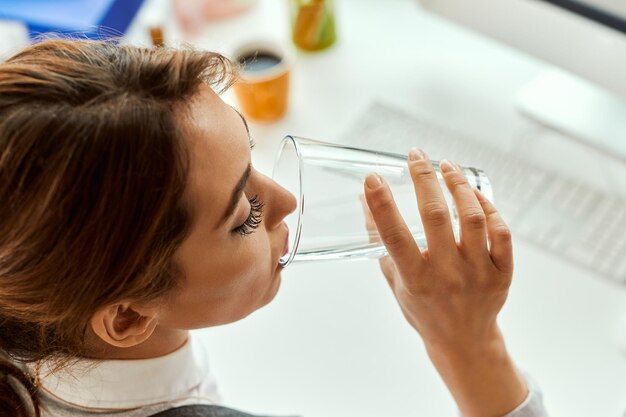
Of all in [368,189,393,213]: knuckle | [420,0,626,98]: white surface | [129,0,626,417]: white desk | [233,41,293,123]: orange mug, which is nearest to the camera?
[368,189,393,213]: knuckle

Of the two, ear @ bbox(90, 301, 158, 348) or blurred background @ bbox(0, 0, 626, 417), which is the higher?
ear @ bbox(90, 301, 158, 348)

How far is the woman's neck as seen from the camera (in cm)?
65

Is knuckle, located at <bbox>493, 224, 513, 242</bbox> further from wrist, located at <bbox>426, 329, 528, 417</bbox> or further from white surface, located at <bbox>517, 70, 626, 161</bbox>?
white surface, located at <bbox>517, 70, 626, 161</bbox>

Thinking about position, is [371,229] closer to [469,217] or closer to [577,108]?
[469,217]

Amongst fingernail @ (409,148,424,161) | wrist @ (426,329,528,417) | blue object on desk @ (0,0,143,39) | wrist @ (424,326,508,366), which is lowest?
wrist @ (426,329,528,417)

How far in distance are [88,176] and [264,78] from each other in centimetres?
60

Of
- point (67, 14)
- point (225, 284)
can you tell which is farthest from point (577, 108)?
point (67, 14)

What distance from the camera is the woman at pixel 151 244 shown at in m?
0.50

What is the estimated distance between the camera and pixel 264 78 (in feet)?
3.48

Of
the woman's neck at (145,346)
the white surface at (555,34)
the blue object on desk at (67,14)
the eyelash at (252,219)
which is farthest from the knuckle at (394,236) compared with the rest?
the blue object on desk at (67,14)

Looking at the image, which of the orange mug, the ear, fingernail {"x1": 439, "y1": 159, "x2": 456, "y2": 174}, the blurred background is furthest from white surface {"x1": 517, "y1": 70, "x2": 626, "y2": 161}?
the ear

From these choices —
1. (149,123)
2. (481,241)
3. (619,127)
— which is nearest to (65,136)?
(149,123)

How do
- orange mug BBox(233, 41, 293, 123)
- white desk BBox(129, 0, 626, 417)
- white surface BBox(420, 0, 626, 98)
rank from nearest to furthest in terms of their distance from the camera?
white desk BBox(129, 0, 626, 417)
white surface BBox(420, 0, 626, 98)
orange mug BBox(233, 41, 293, 123)

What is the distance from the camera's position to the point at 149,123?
1.69 ft
